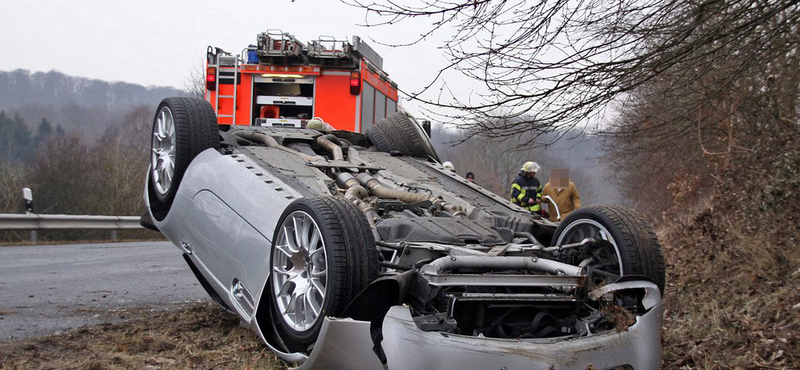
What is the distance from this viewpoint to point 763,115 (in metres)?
11.0

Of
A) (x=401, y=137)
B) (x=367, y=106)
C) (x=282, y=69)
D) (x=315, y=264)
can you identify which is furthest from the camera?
(x=367, y=106)

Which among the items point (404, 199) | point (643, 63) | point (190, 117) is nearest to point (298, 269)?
point (404, 199)

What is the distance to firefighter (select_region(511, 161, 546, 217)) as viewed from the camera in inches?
388

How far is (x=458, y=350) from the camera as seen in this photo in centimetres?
355

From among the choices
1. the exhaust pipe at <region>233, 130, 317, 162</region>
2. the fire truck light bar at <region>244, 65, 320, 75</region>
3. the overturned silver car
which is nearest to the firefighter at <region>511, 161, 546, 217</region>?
the overturned silver car

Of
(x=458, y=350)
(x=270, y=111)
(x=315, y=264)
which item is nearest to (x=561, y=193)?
(x=270, y=111)

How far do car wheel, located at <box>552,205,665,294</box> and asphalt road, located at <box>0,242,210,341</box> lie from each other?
3.61m

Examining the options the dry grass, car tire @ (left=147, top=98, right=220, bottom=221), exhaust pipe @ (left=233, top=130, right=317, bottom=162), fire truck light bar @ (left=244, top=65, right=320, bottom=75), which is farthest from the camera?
fire truck light bar @ (left=244, top=65, right=320, bottom=75)

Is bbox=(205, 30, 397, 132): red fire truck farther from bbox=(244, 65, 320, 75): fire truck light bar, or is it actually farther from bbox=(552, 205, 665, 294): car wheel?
bbox=(552, 205, 665, 294): car wheel

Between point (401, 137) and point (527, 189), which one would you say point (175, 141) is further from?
point (527, 189)

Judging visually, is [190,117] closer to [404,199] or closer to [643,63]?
[404,199]

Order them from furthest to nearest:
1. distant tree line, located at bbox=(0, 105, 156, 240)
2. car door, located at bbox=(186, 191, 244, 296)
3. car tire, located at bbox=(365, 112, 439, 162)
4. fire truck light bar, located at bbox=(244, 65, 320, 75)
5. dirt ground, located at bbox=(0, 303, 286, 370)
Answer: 1. distant tree line, located at bbox=(0, 105, 156, 240)
2. fire truck light bar, located at bbox=(244, 65, 320, 75)
3. car tire, located at bbox=(365, 112, 439, 162)
4. car door, located at bbox=(186, 191, 244, 296)
5. dirt ground, located at bbox=(0, 303, 286, 370)

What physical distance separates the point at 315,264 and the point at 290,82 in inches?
358

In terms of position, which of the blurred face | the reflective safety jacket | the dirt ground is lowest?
the dirt ground
